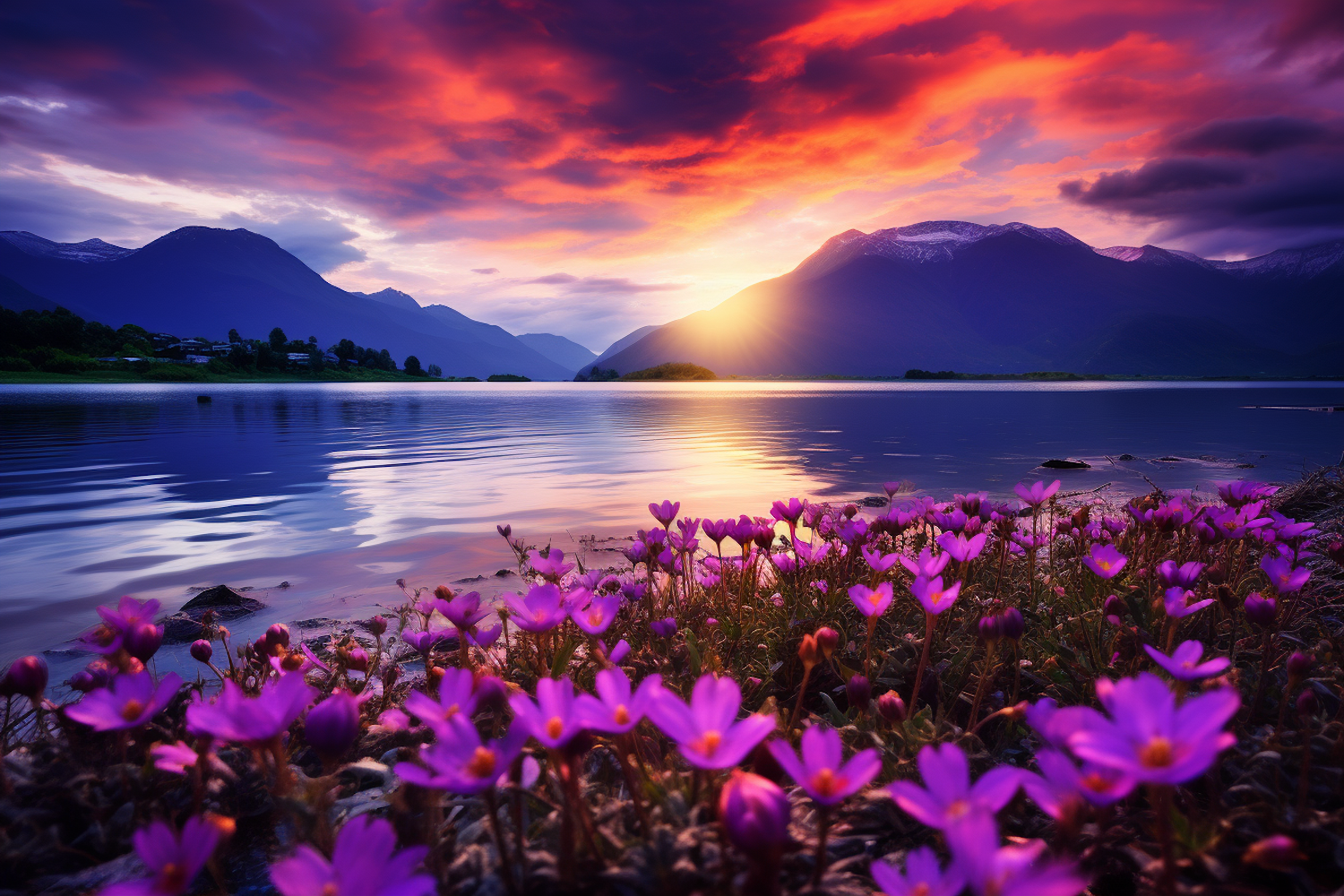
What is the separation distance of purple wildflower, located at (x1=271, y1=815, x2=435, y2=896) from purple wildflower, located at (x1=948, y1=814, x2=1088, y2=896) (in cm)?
81

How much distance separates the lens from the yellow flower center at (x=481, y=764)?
1.12 meters

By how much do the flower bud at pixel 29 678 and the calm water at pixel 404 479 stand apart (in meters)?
2.71

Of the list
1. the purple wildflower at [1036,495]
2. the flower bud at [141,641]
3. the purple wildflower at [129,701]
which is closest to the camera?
the purple wildflower at [129,701]

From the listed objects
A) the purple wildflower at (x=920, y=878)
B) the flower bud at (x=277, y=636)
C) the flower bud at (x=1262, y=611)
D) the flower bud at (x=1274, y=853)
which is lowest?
the flower bud at (x=277, y=636)

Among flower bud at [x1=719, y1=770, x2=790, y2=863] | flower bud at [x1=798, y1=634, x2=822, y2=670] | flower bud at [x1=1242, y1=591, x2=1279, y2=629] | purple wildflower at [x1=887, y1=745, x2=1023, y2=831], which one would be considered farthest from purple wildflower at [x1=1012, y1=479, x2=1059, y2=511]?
flower bud at [x1=719, y1=770, x2=790, y2=863]

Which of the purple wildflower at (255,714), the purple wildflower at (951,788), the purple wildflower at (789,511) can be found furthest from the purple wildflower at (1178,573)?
the purple wildflower at (255,714)

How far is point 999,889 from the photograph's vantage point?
88 cm

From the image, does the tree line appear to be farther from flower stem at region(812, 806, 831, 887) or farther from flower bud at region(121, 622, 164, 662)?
flower stem at region(812, 806, 831, 887)

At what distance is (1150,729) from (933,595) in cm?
95

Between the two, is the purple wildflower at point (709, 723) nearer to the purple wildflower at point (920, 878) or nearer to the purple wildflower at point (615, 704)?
the purple wildflower at point (615, 704)

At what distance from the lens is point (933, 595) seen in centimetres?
195

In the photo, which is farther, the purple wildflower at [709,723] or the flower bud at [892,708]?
the flower bud at [892,708]

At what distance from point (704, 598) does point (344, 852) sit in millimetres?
3098

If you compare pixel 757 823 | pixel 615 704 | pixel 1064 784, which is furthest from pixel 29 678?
pixel 1064 784
